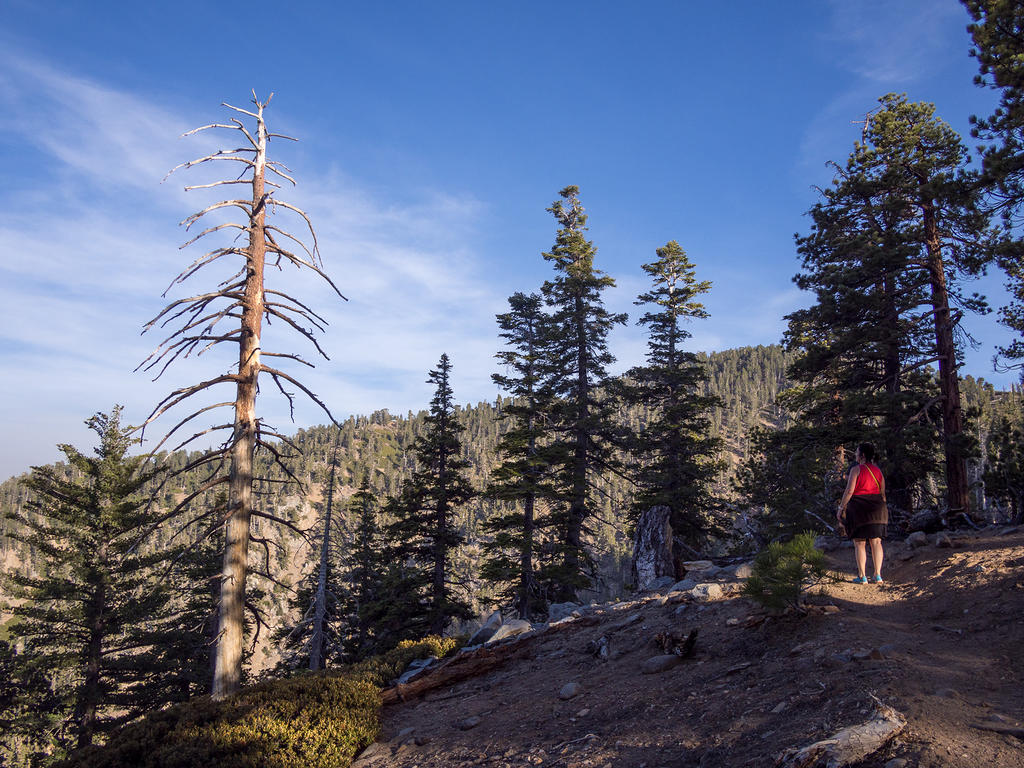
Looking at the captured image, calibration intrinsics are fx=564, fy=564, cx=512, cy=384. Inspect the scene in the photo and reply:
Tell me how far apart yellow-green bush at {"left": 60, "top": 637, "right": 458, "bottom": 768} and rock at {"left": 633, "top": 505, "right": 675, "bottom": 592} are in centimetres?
844

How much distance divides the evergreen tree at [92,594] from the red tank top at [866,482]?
2442cm

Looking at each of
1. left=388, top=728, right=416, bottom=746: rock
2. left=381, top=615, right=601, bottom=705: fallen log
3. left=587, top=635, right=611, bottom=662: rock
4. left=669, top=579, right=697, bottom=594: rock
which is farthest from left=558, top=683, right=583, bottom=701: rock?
left=669, top=579, right=697, bottom=594: rock

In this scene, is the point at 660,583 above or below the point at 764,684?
below

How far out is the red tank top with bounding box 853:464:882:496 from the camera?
8.87 metres

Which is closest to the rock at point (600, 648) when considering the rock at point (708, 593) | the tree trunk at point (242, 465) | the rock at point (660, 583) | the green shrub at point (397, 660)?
the rock at point (708, 593)

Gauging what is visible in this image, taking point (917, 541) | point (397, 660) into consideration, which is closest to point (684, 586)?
point (917, 541)

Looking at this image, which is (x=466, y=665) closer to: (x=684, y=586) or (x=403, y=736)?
(x=403, y=736)

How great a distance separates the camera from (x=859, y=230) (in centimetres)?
1736

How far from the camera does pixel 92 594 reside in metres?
23.2

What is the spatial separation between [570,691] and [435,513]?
19373 mm

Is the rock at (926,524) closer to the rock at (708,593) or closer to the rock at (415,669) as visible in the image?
the rock at (708,593)

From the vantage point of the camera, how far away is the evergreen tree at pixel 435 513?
25875 millimetres

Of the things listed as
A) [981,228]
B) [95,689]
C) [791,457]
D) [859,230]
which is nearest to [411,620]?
[95,689]

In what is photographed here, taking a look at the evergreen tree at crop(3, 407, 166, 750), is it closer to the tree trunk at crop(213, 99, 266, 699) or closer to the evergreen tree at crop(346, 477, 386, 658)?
the evergreen tree at crop(346, 477, 386, 658)
